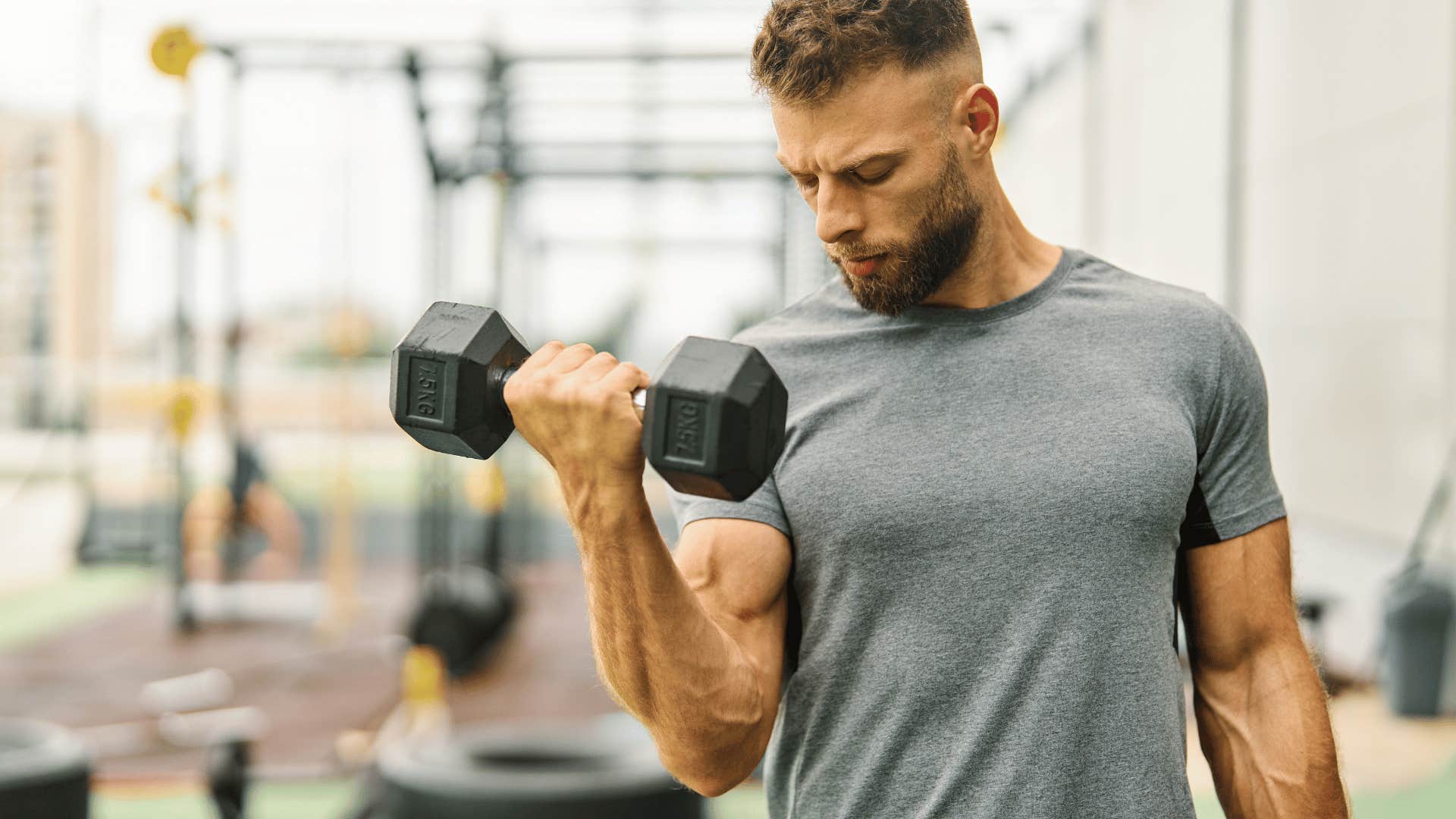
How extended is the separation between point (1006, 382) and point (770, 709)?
1.10 feet

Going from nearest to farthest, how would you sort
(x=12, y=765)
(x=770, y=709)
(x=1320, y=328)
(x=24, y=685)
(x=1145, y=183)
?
(x=770, y=709) → (x=12, y=765) → (x=1320, y=328) → (x=24, y=685) → (x=1145, y=183)

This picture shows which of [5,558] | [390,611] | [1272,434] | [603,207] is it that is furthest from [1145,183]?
[5,558]

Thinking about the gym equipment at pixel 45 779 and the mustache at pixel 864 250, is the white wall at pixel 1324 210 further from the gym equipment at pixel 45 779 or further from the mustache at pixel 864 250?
the gym equipment at pixel 45 779

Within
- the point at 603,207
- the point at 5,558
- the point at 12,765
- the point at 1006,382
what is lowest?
the point at 5,558

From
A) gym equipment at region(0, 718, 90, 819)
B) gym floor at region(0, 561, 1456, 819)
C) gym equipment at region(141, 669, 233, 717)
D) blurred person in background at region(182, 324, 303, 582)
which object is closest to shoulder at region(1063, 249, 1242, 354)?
gym floor at region(0, 561, 1456, 819)

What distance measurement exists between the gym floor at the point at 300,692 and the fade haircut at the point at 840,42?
1.28 metres

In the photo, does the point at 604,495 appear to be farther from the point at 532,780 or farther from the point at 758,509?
the point at 532,780

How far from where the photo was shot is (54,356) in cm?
872

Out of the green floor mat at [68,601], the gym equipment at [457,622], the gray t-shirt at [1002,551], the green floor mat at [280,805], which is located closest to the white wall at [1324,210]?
the green floor mat at [280,805]

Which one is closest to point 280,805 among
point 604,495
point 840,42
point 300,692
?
point 300,692

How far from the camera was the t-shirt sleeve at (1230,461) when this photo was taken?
43.6 inches

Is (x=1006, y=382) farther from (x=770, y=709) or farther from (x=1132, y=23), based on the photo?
(x=1132, y=23)

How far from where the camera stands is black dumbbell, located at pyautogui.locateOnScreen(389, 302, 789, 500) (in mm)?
886

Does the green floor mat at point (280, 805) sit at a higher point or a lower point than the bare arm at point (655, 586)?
lower
